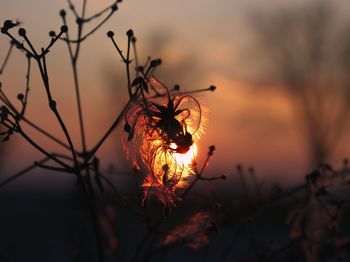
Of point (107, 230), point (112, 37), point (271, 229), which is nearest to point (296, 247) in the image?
point (107, 230)

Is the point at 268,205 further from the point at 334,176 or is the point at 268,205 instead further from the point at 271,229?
the point at 271,229

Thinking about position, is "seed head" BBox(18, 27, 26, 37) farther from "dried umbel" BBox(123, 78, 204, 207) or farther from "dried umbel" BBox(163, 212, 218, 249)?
"dried umbel" BBox(163, 212, 218, 249)

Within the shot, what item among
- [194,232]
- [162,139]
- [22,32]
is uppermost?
[22,32]

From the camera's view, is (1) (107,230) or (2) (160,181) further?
(1) (107,230)

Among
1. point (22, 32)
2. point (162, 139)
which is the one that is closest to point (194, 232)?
point (162, 139)

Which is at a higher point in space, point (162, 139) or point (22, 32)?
point (22, 32)

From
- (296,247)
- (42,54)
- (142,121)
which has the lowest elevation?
(296,247)

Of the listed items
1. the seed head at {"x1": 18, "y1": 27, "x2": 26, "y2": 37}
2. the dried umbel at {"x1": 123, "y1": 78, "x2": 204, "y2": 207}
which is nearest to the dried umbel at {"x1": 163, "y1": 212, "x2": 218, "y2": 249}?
the dried umbel at {"x1": 123, "y1": 78, "x2": 204, "y2": 207}

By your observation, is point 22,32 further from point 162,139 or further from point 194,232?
point 194,232
